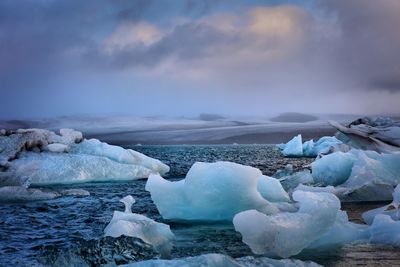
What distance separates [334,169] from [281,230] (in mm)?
9441

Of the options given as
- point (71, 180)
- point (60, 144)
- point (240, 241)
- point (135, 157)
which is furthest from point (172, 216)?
point (135, 157)

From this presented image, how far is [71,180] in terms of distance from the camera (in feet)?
64.5

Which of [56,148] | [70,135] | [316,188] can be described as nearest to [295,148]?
[70,135]

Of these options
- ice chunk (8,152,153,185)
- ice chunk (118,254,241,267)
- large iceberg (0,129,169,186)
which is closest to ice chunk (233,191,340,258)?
ice chunk (118,254,241,267)

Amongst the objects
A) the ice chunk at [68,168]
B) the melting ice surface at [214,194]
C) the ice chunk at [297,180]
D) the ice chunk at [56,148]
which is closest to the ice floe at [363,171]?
the ice chunk at [297,180]

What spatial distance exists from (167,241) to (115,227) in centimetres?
86

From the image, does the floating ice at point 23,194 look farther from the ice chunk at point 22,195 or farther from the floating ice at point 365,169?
the floating ice at point 365,169

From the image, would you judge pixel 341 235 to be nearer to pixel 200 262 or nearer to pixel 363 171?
pixel 200 262

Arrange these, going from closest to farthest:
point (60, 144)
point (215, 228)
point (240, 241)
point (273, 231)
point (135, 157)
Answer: point (273, 231)
point (240, 241)
point (215, 228)
point (60, 144)
point (135, 157)

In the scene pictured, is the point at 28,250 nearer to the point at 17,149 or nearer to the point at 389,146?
the point at 17,149

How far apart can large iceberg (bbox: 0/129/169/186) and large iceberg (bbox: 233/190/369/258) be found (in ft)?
43.4

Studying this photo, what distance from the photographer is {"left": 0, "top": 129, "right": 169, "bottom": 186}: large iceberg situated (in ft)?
60.5

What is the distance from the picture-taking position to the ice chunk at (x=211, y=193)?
8711 millimetres

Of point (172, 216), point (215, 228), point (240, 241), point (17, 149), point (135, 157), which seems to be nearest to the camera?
point (240, 241)
